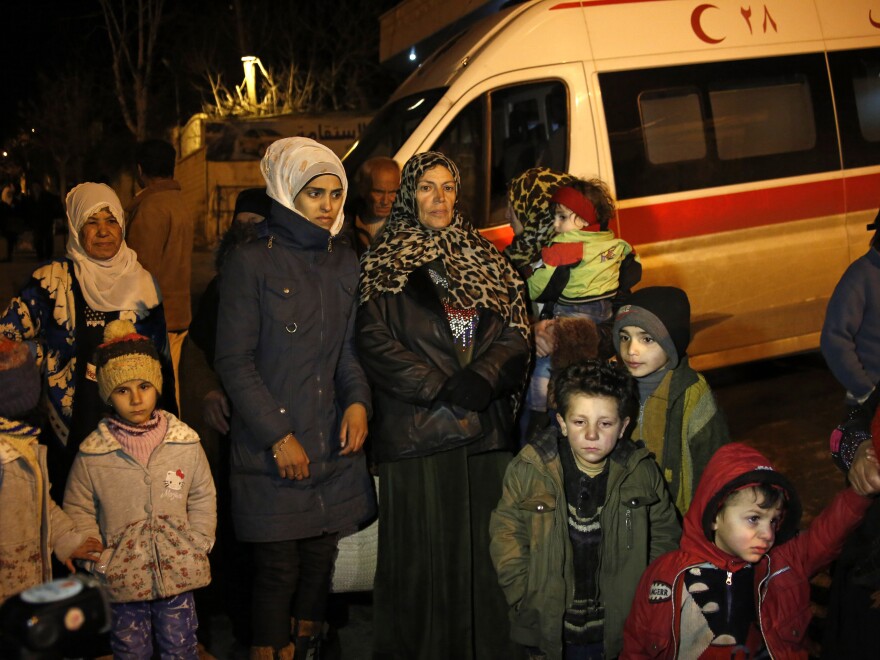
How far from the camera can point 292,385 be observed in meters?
3.81

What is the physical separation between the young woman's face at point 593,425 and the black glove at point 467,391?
353mm

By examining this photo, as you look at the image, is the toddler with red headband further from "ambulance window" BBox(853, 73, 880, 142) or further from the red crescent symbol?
"ambulance window" BBox(853, 73, 880, 142)

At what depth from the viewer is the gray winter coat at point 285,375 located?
372 cm

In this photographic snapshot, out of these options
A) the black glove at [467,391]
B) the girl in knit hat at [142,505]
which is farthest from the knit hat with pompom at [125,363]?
the black glove at [467,391]

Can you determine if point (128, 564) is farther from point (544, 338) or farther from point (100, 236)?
point (544, 338)

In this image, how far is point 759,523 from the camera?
3.33 metres

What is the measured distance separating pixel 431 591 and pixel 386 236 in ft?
4.59

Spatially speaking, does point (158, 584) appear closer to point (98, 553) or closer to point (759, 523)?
point (98, 553)

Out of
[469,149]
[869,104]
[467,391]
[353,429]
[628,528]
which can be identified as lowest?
[628,528]

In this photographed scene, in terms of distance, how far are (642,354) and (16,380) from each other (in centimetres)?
228

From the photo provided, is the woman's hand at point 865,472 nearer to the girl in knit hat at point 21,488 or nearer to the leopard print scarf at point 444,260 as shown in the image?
the leopard print scarf at point 444,260

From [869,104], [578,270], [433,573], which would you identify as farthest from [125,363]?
[869,104]

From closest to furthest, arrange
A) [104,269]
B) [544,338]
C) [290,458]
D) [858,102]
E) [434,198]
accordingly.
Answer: [290,458] < [434,198] < [104,269] < [544,338] < [858,102]

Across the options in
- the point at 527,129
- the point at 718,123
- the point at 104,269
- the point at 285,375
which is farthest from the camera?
the point at 718,123
